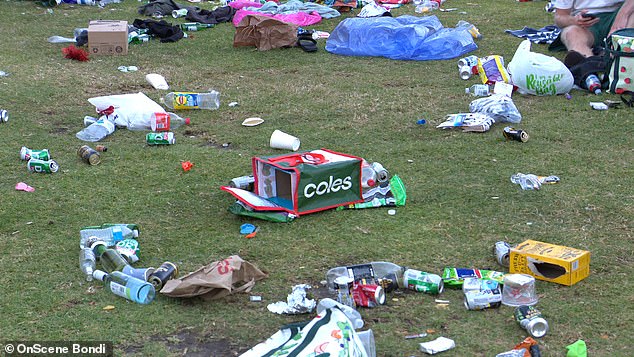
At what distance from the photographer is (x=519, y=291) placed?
11.4ft

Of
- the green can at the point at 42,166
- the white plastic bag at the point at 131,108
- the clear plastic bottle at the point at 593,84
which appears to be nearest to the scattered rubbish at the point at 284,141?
the white plastic bag at the point at 131,108

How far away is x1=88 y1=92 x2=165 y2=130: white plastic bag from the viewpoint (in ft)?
20.2

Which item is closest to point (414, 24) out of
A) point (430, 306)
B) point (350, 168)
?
point (350, 168)

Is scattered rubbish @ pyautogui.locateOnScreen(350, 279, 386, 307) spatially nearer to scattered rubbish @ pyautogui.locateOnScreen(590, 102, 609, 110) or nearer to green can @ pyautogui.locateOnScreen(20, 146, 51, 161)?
green can @ pyautogui.locateOnScreen(20, 146, 51, 161)

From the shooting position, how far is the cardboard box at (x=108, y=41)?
845 centimetres

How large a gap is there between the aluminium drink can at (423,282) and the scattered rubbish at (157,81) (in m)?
4.23

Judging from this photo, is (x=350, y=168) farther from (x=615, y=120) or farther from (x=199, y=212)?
(x=615, y=120)

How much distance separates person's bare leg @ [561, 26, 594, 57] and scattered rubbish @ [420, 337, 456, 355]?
5417 mm

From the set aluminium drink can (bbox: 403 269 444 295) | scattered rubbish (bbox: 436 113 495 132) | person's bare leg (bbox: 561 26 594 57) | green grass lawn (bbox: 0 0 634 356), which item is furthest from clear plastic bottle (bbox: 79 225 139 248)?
person's bare leg (bbox: 561 26 594 57)

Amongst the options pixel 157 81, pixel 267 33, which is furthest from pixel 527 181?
pixel 267 33

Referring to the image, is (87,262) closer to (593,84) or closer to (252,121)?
(252,121)

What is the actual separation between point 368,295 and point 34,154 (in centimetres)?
286

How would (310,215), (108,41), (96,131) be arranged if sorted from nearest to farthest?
(310,215)
(96,131)
(108,41)

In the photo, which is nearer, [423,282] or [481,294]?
[481,294]
